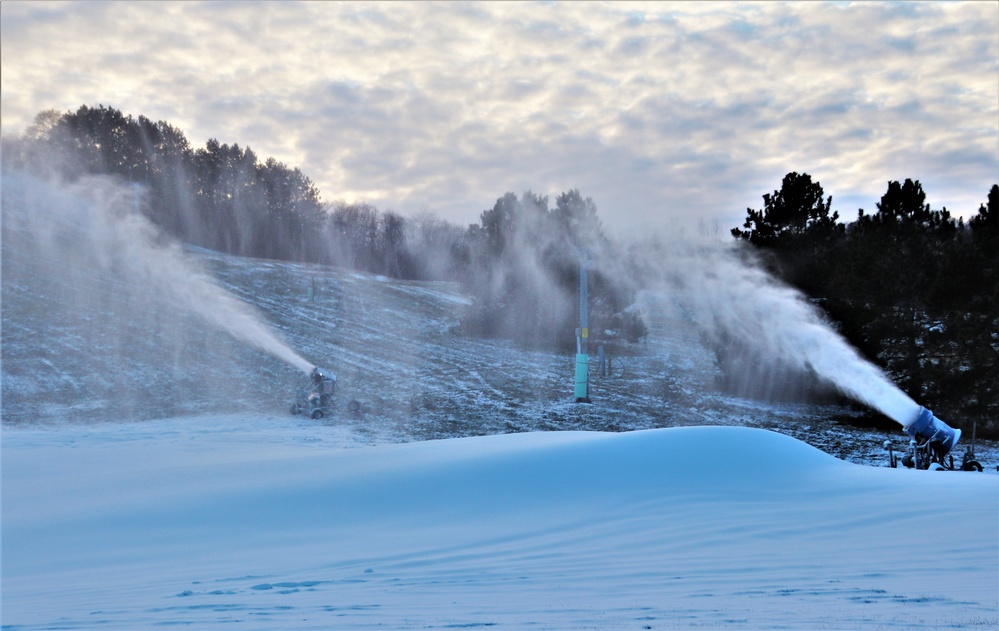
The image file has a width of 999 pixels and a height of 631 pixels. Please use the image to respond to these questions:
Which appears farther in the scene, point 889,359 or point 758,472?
point 889,359

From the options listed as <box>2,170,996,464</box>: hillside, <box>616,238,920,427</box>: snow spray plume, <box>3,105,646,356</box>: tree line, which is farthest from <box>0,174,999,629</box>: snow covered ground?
<box>3,105,646,356</box>: tree line

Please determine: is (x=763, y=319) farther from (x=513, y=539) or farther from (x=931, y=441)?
(x=513, y=539)

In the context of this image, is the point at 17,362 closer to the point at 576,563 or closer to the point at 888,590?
the point at 576,563

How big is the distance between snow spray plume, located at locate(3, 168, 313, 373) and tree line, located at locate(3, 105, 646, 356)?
1705 mm

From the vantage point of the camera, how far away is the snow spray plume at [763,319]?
20703mm

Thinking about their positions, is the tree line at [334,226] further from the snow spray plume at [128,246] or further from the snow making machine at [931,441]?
the snow making machine at [931,441]

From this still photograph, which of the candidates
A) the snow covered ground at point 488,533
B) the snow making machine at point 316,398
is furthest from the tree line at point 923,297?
the snow making machine at point 316,398

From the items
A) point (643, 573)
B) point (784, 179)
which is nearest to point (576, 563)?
point (643, 573)

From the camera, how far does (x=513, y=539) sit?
21.7 feet

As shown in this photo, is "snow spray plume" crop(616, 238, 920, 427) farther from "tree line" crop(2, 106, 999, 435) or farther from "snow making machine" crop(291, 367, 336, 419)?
"snow making machine" crop(291, 367, 336, 419)

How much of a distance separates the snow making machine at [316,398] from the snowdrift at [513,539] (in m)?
9.20

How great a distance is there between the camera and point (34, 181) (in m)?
52.0

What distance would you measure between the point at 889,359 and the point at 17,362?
26.7m

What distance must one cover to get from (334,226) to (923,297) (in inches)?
2422
